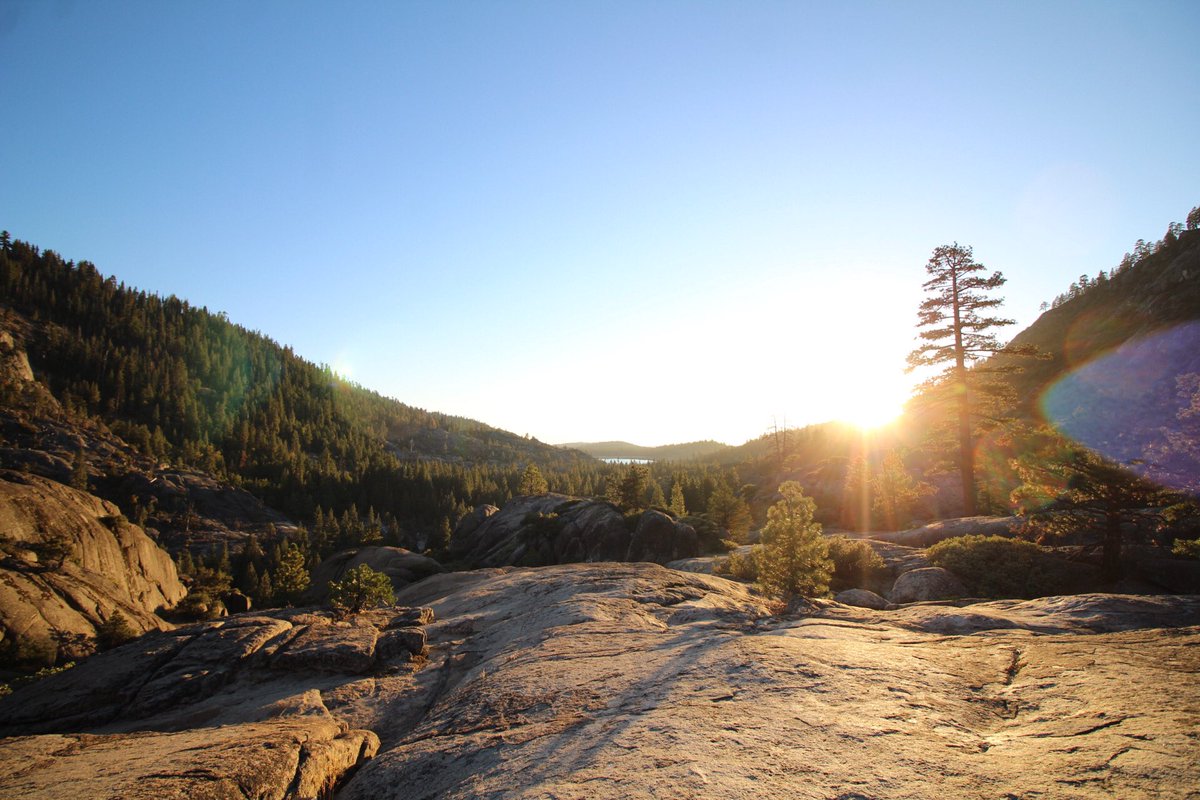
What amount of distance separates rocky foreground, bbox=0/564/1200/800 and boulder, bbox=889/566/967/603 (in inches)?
192

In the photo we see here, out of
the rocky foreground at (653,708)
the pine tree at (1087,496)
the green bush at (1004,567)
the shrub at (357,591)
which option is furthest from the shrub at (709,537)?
the shrub at (357,591)

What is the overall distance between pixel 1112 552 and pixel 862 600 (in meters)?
8.76

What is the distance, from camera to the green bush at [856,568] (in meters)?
22.0

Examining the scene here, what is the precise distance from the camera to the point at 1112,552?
17188 mm

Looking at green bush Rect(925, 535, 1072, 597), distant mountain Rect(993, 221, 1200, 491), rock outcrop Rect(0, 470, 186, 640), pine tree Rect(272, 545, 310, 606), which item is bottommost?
pine tree Rect(272, 545, 310, 606)

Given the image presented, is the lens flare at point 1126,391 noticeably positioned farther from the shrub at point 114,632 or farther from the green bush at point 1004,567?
the shrub at point 114,632

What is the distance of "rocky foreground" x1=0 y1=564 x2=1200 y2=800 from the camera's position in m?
5.26

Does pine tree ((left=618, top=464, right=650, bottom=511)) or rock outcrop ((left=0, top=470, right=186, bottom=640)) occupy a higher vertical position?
pine tree ((left=618, top=464, right=650, bottom=511))

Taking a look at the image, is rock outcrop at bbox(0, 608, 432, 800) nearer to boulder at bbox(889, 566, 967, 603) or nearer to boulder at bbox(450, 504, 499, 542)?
boulder at bbox(889, 566, 967, 603)

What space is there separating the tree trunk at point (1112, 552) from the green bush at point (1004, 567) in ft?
3.56

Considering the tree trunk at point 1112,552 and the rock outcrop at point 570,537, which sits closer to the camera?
the tree trunk at point 1112,552

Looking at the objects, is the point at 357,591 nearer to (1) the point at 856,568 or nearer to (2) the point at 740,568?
(2) the point at 740,568

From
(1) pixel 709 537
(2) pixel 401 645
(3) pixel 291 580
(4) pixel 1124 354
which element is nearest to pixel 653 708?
(2) pixel 401 645

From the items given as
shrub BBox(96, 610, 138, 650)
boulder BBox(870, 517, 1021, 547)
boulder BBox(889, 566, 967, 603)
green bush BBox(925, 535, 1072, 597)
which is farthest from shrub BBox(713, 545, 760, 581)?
shrub BBox(96, 610, 138, 650)
